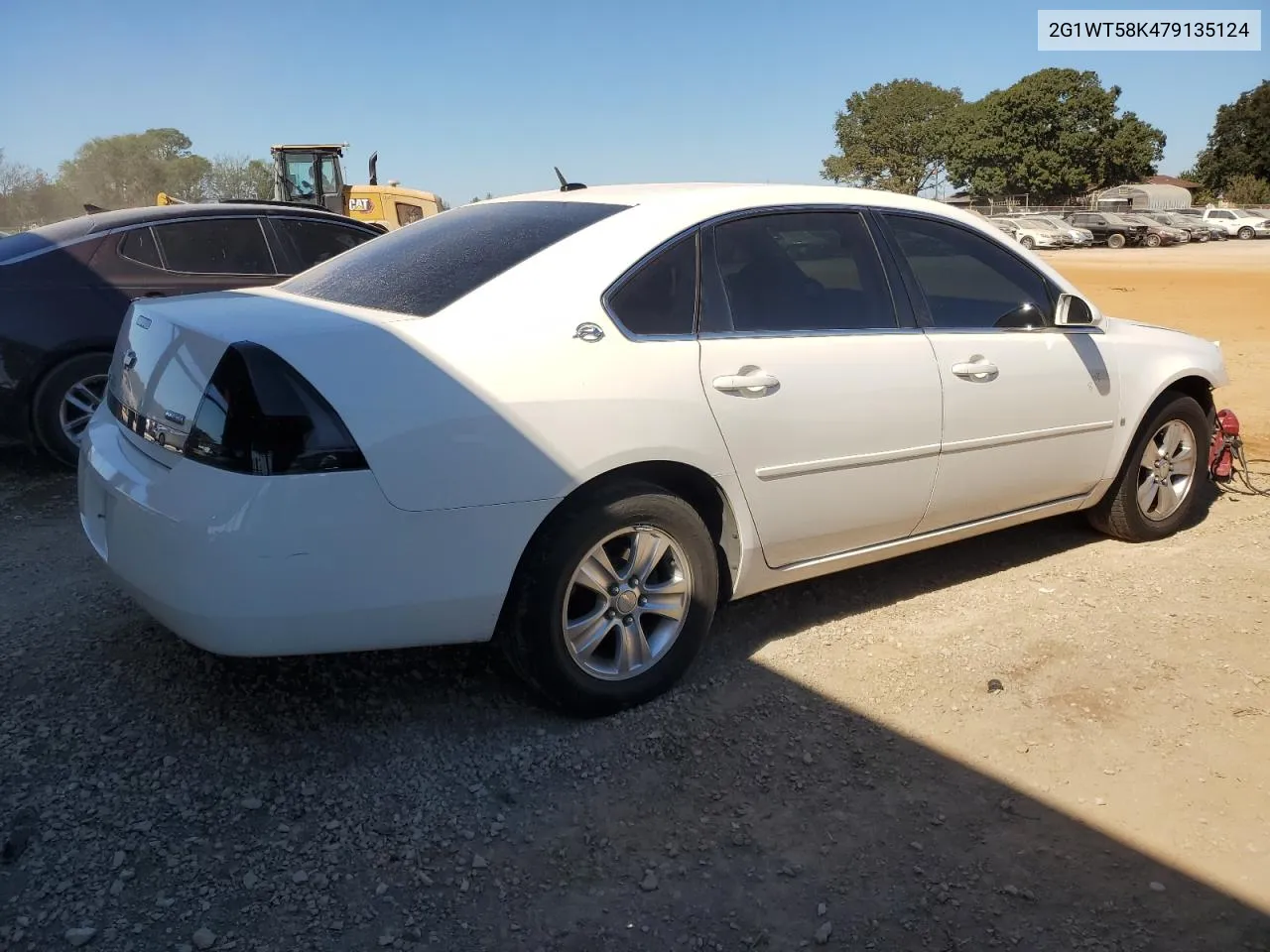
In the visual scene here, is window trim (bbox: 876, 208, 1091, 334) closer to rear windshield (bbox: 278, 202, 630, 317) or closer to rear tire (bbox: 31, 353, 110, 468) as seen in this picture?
rear windshield (bbox: 278, 202, 630, 317)

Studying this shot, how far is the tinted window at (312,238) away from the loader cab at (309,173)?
13.3 m

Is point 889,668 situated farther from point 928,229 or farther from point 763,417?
point 928,229

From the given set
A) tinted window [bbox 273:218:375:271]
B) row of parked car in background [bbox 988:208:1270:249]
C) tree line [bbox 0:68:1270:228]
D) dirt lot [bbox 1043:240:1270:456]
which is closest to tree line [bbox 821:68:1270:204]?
tree line [bbox 0:68:1270:228]

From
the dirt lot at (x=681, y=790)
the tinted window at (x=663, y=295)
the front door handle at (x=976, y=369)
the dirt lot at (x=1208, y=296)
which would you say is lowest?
the dirt lot at (x=1208, y=296)

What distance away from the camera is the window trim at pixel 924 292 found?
408cm

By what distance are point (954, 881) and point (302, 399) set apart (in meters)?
2.08

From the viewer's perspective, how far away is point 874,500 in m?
3.86

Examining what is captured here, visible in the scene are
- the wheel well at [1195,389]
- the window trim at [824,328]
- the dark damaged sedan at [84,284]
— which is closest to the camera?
the window trim at [824,328]

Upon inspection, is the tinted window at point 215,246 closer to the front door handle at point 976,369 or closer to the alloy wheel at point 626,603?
the alloy wheel at point 626,603

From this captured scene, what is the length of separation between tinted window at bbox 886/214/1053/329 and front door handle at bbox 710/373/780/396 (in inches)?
38.7

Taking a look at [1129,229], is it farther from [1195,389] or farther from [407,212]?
[1195,389]

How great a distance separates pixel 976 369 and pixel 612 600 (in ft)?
5.94

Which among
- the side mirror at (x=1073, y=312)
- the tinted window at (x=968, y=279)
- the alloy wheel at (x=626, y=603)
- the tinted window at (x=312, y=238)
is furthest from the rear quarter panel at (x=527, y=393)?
the tinted window at (x=312, y=238)

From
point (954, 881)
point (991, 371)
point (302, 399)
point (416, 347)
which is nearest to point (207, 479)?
point (302, 399)
